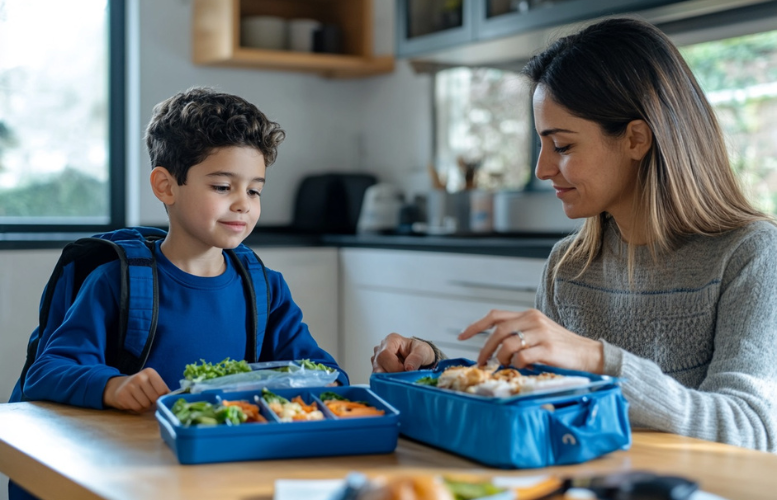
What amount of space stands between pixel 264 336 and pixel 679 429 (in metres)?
0.79

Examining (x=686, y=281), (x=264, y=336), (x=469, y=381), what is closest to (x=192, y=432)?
(x=469, y=381)

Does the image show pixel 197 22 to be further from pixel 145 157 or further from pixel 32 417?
pixel 32 417

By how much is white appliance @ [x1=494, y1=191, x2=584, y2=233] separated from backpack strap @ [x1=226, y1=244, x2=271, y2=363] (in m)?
2.19

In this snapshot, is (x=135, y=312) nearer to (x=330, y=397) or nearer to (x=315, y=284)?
(x=330, y=397)

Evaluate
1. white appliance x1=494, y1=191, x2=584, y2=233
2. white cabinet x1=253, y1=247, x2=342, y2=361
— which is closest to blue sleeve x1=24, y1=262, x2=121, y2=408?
white cabinet x1=253, y1=247, x2=342, y2=361

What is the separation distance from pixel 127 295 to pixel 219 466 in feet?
1.92

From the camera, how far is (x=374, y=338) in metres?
3.59

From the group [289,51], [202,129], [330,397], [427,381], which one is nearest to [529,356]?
[427,381]

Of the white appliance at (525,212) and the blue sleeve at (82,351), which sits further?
the white appliance at (525,212)

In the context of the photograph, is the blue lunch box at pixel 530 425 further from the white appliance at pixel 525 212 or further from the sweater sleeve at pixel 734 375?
the white appliance at pixel 525 212

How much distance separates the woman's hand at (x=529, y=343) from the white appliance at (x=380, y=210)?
296cm

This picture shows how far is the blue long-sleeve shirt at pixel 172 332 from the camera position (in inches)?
50.6

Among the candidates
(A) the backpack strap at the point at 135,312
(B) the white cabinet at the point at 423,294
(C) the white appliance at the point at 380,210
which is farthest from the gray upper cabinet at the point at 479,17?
(A) the backpack strap at the point at 135,312

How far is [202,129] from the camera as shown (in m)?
1.58
